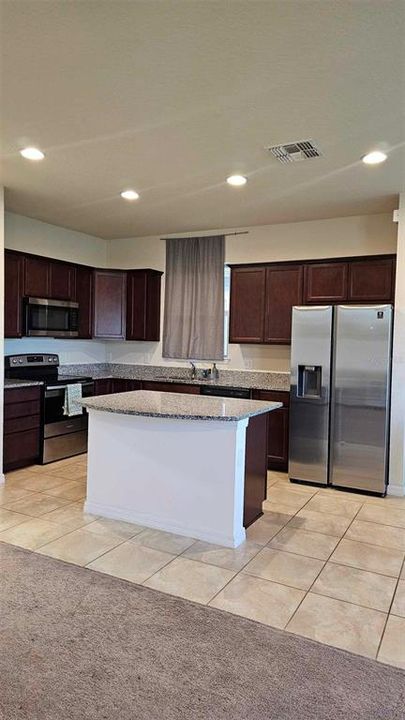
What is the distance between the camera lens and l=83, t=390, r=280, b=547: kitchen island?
3201 millimetres

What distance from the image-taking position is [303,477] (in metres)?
4.67

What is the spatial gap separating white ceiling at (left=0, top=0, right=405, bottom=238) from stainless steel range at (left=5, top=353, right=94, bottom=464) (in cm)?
187

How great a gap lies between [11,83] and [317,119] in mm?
1733

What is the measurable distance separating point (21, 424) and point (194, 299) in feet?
8.34

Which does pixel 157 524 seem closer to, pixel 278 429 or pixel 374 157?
pixel 278 429

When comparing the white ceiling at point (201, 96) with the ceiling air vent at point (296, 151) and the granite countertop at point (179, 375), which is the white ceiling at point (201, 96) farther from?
the granite countertop at point (179, 375)

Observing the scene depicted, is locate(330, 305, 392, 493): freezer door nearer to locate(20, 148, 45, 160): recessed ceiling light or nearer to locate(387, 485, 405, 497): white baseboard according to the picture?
locate(387, 485, 405, 497): white baseboard

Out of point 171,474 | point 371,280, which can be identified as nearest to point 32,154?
point 171,474

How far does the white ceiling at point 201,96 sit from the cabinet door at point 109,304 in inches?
65.5

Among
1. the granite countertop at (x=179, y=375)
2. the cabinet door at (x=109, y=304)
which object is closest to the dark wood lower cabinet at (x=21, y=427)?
the granite countertop at (x=179, y=375)

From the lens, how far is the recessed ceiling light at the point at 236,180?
3883mm

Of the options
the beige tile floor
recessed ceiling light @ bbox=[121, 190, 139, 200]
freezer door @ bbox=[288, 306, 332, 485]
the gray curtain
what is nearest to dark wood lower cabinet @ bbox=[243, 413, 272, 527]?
the beige tile floor

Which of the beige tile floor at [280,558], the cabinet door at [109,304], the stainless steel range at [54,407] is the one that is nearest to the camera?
the beige tile floor at [280,558]

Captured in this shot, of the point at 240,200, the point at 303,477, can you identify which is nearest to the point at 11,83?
the point at 240,200
